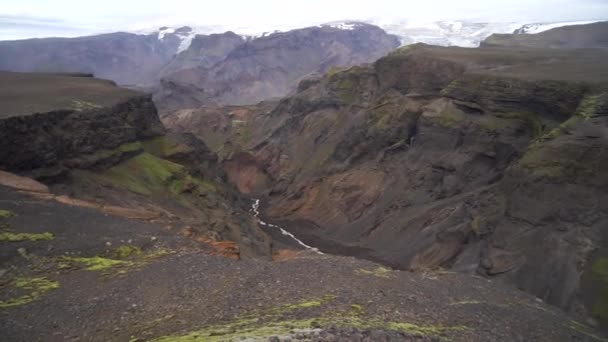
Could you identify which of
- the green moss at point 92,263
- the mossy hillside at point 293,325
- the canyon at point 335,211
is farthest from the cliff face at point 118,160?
the mossy hillside at point 293,325

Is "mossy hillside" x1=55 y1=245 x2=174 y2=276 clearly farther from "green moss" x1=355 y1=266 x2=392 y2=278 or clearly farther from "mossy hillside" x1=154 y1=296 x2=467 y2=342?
"green moss" x1=355 y1=266 x2=392 y2=278

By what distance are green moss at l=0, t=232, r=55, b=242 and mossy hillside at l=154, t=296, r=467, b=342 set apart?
9.66 metres

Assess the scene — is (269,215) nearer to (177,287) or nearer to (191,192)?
(191,192)

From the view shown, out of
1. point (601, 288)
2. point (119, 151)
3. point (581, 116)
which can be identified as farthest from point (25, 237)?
point (581, 116)

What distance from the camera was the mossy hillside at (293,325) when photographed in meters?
13.6

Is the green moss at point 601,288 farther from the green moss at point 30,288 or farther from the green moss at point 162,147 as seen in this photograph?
the green moss at point 162,147

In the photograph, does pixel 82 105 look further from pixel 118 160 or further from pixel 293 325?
pixel 293 325

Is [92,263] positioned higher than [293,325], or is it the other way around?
[293,325]

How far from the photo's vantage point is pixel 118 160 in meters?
43.5

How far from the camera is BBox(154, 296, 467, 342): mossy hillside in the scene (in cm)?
1357

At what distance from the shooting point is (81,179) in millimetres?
37438

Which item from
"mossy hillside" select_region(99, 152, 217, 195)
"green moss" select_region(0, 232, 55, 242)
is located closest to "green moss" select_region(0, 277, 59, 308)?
"green moss" select_region(0, 232, 55, 242)

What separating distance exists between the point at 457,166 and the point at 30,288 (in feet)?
150

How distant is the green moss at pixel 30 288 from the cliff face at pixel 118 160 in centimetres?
851
